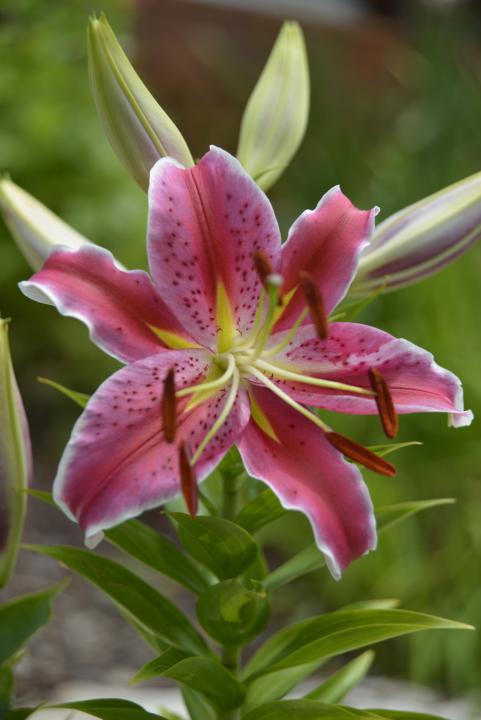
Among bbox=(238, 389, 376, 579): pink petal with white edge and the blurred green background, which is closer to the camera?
bbox=(238, 389, 376, 579): pink petal with white edge

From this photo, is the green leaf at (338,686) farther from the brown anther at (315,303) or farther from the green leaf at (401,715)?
the brown anther at (315,303)

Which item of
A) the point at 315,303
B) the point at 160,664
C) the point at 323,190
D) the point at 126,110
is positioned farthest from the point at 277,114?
the point at 323,190

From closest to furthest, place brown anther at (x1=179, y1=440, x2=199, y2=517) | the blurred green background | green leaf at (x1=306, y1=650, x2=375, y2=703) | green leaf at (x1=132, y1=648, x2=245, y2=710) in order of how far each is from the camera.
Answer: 1. brown anther at (x1=179, y1=440, x2=199, y2=517)
2. green leaf at (x1=132, y1=648, x2=245, y2=710)
3. green leaf at (x1=306, y1=650, x2=375, y2=703)
4. the blurred green background

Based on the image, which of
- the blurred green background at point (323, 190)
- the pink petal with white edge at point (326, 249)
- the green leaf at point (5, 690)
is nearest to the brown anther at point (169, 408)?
the pink petal with white edge at point (326, 249)

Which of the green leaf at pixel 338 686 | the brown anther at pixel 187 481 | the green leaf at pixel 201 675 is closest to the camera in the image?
the brown anther at pixel 187 481

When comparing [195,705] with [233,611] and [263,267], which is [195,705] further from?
[263,267]

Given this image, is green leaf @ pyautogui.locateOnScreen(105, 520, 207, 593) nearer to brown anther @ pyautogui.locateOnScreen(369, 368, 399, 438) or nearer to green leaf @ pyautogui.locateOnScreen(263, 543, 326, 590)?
green leaf @ pyautogui.locateOnScreen(263, 543, 326, 590)

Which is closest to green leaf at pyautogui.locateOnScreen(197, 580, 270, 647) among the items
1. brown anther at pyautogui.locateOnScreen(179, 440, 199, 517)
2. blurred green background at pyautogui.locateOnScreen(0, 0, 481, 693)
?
brown anther at pyautogui.locateOnScreen(179, 440, 199, 517)
